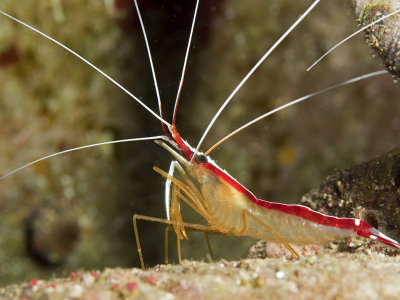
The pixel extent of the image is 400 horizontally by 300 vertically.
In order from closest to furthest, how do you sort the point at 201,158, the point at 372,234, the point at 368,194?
the point at 372,234, the point at 368,194, the point at 201,158

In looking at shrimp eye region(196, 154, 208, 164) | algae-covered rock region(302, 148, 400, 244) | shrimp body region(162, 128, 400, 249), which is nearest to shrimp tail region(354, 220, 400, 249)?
algae-covered rock region(302, 148, 400, 244)

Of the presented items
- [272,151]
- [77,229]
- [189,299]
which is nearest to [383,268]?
[189,299]

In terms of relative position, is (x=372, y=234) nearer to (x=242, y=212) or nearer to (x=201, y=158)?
(x=242, y=212)

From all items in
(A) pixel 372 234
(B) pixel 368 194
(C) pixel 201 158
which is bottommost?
(A) pixel 372 234

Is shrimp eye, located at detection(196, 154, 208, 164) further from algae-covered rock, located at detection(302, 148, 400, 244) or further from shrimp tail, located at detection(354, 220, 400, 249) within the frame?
shrimp tail, located at detection(354, 220, 400, 249)

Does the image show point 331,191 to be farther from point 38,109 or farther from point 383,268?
point 38,109

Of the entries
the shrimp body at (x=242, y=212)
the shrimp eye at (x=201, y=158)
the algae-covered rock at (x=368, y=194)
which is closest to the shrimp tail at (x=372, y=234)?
the algae-covered rock at (x=368, y=194)

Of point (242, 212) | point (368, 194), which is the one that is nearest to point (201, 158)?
point (242, 212)
